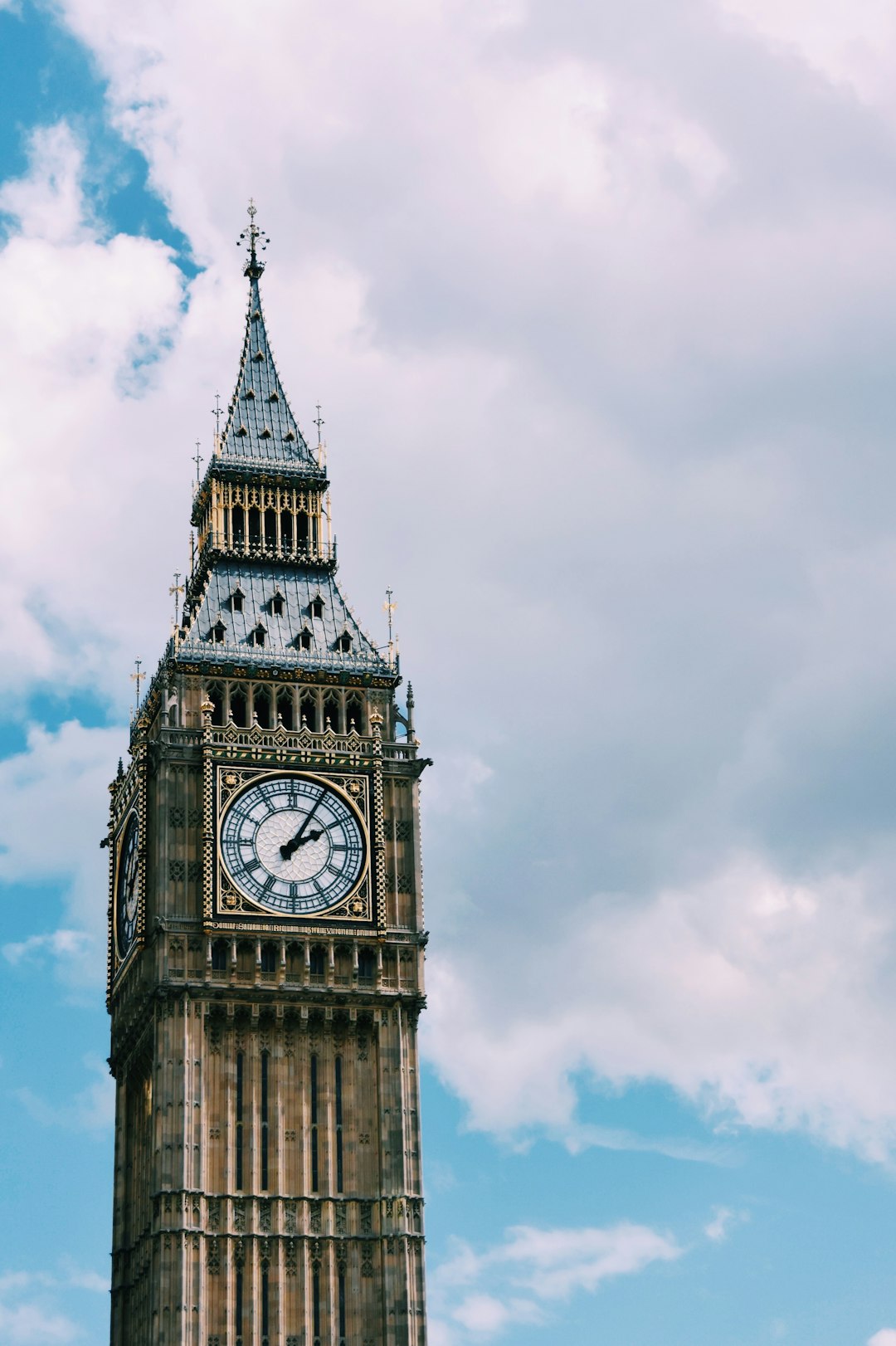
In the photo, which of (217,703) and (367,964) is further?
(217,703)

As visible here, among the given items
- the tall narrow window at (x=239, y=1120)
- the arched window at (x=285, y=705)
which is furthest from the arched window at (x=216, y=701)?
the tall narrow window at (x=239, y=1120)

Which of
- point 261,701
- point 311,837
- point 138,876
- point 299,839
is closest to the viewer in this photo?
point 299,839

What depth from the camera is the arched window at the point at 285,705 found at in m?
108

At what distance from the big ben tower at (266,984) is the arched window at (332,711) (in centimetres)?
8

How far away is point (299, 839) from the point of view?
105m

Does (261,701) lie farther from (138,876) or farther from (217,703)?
(138,876)

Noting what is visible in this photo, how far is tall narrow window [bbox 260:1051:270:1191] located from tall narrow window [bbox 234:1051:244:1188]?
0.79 metres

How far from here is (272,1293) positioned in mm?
97750

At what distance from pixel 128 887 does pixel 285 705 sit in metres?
9.60

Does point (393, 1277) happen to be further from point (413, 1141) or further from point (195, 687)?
point (195, 687)

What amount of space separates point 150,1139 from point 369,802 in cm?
1550

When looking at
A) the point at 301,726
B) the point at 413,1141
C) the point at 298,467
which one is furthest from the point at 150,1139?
the point at 298,467

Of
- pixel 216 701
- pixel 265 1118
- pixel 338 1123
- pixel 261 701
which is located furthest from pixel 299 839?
pixel 338 1123

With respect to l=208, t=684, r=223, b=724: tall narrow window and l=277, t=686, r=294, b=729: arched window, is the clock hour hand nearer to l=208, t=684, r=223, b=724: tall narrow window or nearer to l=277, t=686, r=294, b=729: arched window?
l=277, t=686, r=294, b=729: arched window
